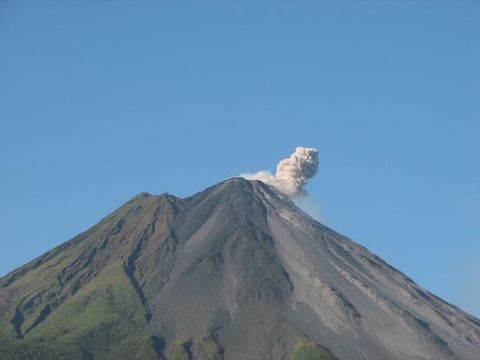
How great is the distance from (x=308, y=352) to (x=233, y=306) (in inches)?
762

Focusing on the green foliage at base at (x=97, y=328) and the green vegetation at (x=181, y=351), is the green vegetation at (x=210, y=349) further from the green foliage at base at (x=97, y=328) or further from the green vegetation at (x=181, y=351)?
the green foliage at base at (x=97, y=328)

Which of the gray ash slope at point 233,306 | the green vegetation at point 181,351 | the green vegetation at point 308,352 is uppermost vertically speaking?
the gray ash slope at point 233,306

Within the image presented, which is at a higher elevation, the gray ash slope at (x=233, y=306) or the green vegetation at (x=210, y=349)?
the gray ash slope at (x=233, y=306)

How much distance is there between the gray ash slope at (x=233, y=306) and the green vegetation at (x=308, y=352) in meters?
1.09

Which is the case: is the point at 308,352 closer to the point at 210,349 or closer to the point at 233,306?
the point at 210,349

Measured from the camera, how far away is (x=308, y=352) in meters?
159

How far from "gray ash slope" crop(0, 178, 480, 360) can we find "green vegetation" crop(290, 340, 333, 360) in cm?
109

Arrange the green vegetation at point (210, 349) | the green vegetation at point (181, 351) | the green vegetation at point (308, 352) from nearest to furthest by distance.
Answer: the green vegetation at point (308, 352) < the green vegetation at point (210, 349) < the green vegetation at point (181, 351)

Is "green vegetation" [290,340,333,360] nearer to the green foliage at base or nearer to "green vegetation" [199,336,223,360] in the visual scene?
"green vegetation" [199,336,223,360]

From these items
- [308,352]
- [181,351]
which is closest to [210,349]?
[181,351]

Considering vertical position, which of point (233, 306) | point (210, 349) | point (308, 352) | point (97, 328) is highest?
point (233, 306)

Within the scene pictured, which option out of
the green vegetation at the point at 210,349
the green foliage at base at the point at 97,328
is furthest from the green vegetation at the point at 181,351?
the green foliage at base at the point at 97,328

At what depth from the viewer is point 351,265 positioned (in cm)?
19638

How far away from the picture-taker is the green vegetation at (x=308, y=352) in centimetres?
15725
